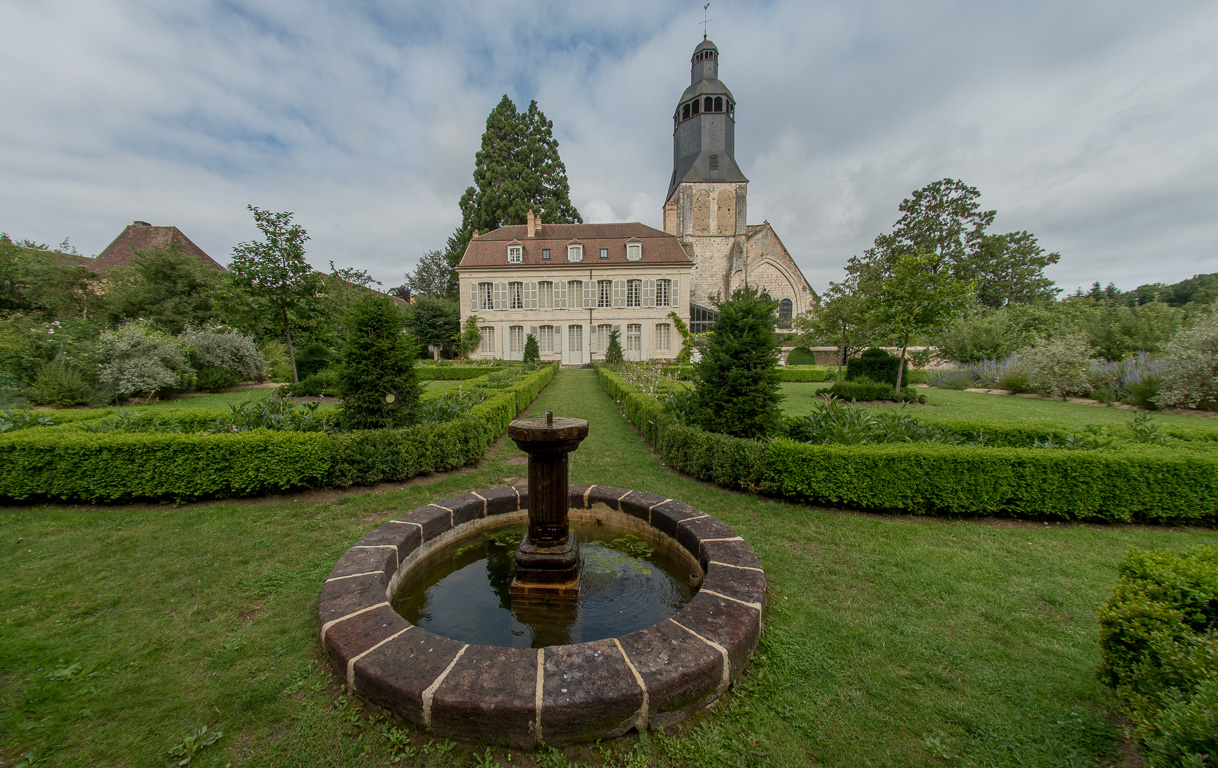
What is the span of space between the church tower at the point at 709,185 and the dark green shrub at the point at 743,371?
2493 cm

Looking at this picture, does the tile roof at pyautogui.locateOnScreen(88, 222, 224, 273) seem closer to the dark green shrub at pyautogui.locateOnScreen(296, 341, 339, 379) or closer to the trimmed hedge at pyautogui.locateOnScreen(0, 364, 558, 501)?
the dark green shrub at pyautogui.locateOnScreen(296, 341, 339, 379)

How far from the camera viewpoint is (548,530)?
279cm

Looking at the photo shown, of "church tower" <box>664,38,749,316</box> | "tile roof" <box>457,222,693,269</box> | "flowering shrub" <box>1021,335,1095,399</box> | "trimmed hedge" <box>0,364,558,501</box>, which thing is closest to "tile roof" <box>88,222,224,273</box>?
"tile roof" <box>457,222,693,269</box>

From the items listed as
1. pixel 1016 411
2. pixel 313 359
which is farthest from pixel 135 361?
pixel 1016 411

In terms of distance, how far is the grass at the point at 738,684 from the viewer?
1675 millimetres

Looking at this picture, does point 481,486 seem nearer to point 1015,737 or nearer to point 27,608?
point 27,608

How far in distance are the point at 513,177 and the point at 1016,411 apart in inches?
1155

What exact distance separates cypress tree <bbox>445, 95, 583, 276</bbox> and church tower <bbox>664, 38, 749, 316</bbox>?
8849 millimetres

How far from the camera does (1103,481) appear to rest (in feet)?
13.0

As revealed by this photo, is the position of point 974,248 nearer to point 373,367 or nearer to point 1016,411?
point 1016,411

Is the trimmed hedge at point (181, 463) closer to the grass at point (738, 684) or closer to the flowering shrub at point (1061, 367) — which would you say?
the grass at point (738, 684)

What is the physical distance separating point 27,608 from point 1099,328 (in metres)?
23.8

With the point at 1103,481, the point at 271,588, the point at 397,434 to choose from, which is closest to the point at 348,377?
the point at 397,434

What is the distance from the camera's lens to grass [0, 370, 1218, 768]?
1.67 m
